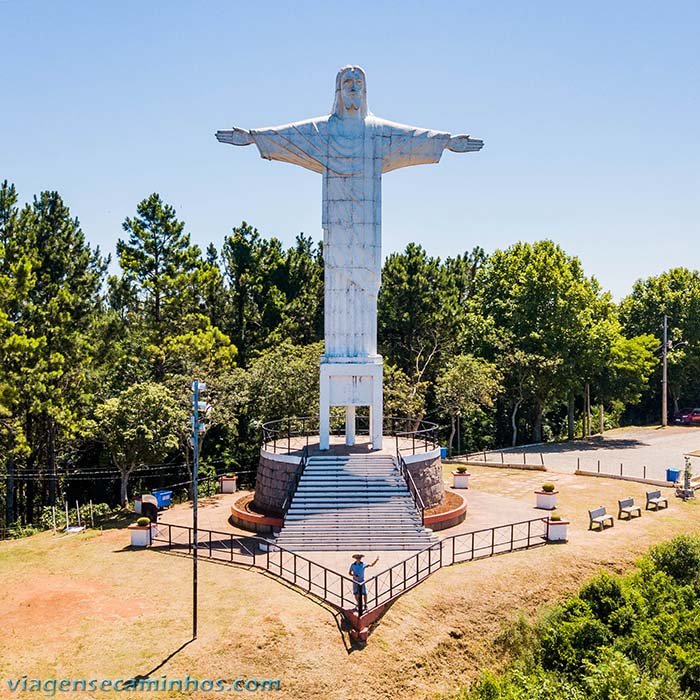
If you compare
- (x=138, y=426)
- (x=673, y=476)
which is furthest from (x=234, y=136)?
(x=673, y=476)

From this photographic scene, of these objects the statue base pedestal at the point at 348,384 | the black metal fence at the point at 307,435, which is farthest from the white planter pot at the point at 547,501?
the statue base pedestal at the point at 348,384

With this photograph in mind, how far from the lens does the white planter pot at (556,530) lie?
23.6 metres

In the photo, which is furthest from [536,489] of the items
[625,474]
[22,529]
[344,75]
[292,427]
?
[22,529]

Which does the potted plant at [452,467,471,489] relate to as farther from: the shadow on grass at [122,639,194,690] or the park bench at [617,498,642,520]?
the shadow on grass at [122,639,194,690]

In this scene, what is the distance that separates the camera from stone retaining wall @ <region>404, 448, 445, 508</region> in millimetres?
26625

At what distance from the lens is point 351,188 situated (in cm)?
2719

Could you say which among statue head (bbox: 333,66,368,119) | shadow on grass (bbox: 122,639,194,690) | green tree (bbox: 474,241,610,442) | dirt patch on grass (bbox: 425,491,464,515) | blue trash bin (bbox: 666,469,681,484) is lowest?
shadow on grass (bbox: 122,639,194,690)

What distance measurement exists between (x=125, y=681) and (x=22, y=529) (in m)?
16.9

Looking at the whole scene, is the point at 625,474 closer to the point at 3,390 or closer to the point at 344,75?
the point at 344,75

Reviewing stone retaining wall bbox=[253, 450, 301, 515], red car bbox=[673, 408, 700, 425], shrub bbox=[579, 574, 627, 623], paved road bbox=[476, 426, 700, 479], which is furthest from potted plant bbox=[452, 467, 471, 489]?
red car bbox=[673, 408, 700, 425]

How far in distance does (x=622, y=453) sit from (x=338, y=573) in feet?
96.6

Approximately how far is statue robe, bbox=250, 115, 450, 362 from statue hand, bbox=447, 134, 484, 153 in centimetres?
25

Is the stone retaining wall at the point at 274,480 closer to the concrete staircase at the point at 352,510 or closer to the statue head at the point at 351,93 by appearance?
the concrete staircase at the point at 352,510

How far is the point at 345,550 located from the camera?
73.9ft
